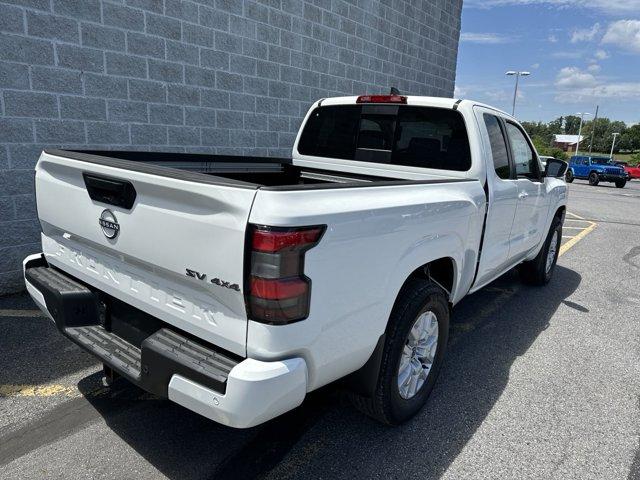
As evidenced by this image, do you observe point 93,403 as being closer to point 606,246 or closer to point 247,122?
point 247,122

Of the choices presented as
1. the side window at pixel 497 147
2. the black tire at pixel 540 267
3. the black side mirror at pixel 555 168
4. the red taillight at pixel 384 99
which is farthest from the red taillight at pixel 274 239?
the black tire at pixel 540 267

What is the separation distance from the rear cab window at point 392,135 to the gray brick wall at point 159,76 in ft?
7.24

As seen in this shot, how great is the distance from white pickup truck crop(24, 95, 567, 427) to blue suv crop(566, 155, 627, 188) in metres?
28.6

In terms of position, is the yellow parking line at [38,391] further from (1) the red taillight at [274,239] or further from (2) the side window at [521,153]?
(2) the side window at [521,153]

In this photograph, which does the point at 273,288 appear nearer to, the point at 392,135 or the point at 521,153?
the point at 392,135

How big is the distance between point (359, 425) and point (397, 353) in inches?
24.1

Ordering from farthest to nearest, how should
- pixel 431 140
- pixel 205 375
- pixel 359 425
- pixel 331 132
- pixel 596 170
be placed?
pixel 596 170
pixel 331 132
pixel 431 140
pixel 359 425
pixel 205 375

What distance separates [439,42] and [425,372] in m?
10.3

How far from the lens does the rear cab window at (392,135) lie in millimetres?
3629

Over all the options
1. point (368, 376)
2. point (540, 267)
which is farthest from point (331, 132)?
point (540, 267)

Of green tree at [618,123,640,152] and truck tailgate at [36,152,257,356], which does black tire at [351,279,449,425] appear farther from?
green tree at [618,123,640,152]

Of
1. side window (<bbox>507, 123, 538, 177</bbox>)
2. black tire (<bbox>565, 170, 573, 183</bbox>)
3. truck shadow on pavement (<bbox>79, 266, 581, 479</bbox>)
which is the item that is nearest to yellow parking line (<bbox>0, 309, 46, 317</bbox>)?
truck shadow on pavement (<bbox>79, 266, 581, 479</bbox>)

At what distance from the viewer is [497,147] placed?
390 cm

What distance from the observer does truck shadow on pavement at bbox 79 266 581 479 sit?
2521mm
